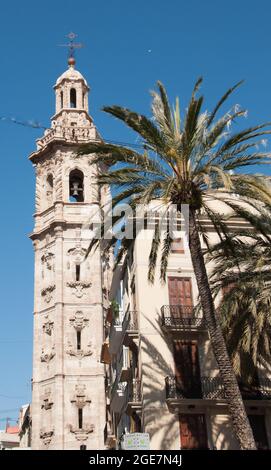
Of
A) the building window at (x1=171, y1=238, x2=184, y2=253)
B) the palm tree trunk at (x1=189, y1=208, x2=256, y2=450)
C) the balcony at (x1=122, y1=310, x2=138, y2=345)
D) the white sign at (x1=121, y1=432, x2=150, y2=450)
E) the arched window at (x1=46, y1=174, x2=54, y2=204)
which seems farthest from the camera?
the arched window at (x1=46, y1=174, x2=54, y2=204)

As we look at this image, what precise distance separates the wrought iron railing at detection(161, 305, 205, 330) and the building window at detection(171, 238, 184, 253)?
8.59ft

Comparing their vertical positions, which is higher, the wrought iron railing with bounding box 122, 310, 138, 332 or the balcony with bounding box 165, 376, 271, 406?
the wrought iron railing with bounding box 122, 310, 138, 332

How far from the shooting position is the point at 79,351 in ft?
165

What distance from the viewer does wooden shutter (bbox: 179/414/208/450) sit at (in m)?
25.6

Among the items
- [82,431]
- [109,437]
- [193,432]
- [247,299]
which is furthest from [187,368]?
[82,431]

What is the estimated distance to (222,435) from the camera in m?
25.8

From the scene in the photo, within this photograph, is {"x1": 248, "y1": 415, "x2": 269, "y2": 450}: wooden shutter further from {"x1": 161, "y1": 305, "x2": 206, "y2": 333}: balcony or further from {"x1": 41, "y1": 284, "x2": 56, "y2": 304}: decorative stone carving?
{"x1": 41, "y1": 284, "x2": 56, "y2": 304}: decorative stone carving

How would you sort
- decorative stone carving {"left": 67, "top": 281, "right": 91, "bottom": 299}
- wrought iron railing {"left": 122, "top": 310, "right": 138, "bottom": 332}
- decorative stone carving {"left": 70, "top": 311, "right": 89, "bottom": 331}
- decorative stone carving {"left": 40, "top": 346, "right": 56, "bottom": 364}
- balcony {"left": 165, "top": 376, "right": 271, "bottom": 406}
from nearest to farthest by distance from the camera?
balcony {"left": 165, "top": 376, "right": 271, "bottom": 406} → wrought iron railing {"left": 122, "top": 310, "right": 138, "bottom": 332} → decorative stone carving {"left": 40, "top": 346, "right": 56, "bottom": 364} → decorative stone carving {"left": 70, "top": 311, "right": 89, "bottom": 331} → decorative stone carving {"left": 67, "top": 281, "right": 91, "bottom": 299}

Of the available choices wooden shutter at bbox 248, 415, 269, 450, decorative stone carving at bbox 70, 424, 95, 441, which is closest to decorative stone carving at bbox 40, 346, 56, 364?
decorative stone carving at bbox 70, 424, 95, 441

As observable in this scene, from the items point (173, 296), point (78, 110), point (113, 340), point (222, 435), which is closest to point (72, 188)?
point (78, 110)

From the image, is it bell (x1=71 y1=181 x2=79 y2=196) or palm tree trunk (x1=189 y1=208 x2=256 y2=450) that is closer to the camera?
palm tree trunk (x1=189 y1=208 x2=256 y2=450)

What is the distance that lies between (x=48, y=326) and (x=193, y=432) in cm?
2667

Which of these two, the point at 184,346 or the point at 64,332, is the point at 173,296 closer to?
the point at 184,346

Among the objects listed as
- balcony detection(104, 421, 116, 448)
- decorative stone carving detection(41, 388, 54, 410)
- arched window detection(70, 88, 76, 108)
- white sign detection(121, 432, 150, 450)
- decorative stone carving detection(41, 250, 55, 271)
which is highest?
arched window detection(70, 88, 76, 108)
